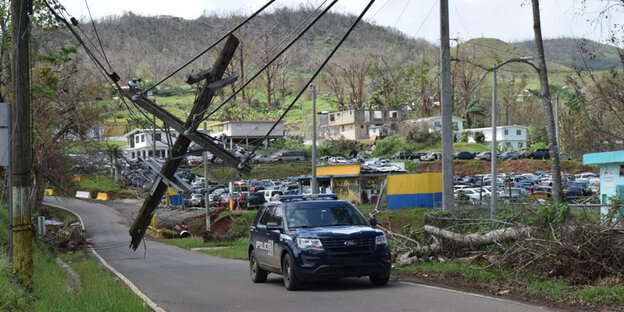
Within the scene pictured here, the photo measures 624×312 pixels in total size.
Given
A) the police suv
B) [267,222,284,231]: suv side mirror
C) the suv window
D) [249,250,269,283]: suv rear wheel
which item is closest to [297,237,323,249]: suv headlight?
the police suv

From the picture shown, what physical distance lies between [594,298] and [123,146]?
118 metres

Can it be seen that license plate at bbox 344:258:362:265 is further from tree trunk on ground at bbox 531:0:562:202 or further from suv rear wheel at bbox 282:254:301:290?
tree trunk on ground at bbox 531:0:562:202

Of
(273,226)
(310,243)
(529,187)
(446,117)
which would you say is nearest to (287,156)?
(529,187)

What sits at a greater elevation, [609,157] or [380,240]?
[609,157]

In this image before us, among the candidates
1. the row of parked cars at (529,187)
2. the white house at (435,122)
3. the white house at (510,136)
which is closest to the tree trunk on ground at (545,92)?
the row of parked cars at (529,187)

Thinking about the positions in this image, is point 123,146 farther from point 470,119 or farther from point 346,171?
point 346,171

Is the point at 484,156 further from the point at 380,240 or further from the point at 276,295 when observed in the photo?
the point at 276,295

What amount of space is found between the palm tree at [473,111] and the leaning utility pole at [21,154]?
11171cm

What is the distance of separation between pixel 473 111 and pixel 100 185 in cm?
5989

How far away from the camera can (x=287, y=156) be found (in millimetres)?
95625

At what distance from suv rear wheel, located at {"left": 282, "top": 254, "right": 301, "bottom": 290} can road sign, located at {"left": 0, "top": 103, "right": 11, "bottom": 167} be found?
567cm

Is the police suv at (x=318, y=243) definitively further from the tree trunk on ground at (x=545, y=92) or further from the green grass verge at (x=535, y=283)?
the tree trunk on ground at (x=545, y=92)

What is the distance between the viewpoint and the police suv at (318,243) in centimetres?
1511

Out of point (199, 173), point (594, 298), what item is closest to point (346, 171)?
point (199, 173)
